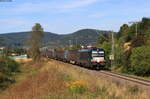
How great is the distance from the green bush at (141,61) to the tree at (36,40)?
47.5m

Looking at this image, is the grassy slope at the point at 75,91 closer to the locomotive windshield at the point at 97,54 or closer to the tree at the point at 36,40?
the locomotive windshield at the point at 97,54

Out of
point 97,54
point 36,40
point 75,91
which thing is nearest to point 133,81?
point 75,91

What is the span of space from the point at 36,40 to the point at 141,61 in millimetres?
50608

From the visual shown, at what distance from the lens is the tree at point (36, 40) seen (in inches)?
3484

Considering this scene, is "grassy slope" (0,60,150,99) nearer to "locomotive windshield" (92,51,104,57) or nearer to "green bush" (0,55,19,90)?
"green bush" (0,55,19,90)

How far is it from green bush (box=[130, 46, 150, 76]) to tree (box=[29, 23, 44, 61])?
156 ft

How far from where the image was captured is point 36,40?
294ft

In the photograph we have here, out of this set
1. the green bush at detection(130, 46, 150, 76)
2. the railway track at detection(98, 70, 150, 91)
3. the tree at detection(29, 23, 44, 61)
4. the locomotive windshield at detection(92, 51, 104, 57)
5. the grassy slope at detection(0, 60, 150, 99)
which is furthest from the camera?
the tree at detection(29, 23, 44, 61)

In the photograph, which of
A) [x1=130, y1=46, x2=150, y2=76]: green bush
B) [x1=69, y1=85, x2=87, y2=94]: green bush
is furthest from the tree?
[x1=69, y1=85, x2=87, y2=94]: green bush

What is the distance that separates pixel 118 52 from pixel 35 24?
128 feet

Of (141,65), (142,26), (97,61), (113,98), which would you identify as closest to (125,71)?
(97,61)

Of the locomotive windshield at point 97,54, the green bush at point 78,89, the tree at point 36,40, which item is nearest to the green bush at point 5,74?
the locomotive windshield at point 97,54

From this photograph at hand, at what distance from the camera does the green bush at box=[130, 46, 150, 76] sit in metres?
41.7

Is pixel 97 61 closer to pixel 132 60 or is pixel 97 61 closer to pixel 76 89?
pixel 132 60
